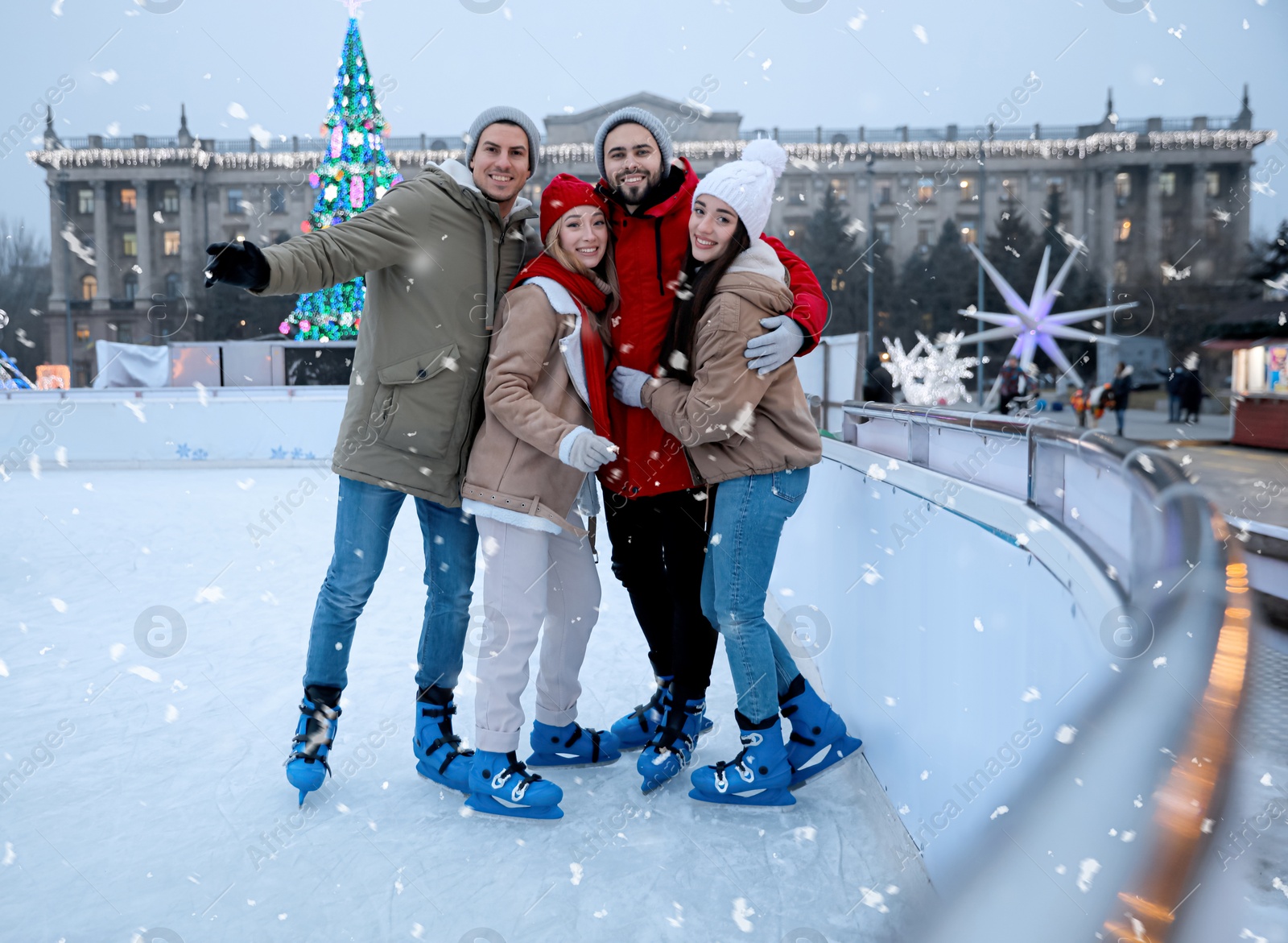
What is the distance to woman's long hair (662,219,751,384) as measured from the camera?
1994 millimetres

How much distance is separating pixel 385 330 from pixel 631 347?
2.04ft

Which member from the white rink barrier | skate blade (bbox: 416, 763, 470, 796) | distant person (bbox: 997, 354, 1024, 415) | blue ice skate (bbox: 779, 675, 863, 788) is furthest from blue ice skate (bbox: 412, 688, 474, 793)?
the white rink barrier

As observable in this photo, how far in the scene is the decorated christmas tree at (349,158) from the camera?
53.6 feet

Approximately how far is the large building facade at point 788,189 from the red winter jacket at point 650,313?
40636mm

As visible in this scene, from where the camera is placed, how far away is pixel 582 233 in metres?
2.02

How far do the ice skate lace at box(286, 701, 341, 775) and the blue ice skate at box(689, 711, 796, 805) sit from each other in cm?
94

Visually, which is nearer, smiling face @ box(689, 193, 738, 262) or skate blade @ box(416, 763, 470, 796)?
smiling face @ box(689, 193, 738, 262)

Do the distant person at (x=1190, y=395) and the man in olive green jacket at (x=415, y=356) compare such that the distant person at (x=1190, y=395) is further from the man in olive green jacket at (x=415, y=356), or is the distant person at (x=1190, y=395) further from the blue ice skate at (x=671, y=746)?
the man in olive green jacket at (x=415, y=356)

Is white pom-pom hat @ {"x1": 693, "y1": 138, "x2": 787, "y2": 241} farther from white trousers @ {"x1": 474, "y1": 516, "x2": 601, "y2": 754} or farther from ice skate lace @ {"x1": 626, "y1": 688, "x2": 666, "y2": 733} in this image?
ice skate lace @ {"x1": 626, "y1": 688, "x2": 666, "y2": 733}

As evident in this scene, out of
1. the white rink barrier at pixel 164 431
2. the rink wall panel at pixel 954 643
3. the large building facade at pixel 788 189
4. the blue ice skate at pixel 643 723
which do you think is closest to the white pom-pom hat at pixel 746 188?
the rink wall panel at pixel 954 643

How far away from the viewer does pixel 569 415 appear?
6.75 ft

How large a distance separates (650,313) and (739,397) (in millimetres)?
342

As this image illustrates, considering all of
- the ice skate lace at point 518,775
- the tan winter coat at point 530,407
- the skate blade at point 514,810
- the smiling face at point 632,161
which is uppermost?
the smiling face at point 632,161

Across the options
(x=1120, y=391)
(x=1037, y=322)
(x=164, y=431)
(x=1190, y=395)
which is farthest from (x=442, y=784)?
(x=1037, y=322)
